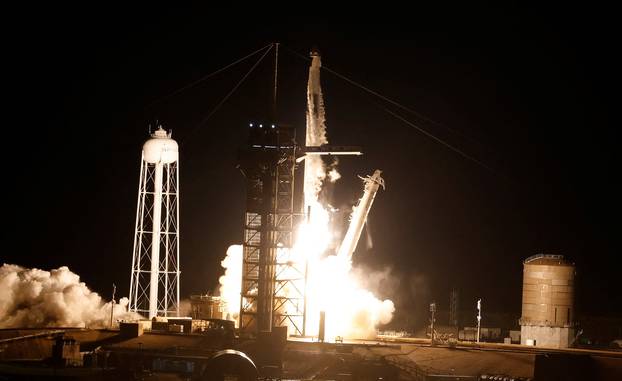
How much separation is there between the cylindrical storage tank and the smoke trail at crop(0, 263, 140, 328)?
25.4m

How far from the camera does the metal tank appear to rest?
61.8 metres

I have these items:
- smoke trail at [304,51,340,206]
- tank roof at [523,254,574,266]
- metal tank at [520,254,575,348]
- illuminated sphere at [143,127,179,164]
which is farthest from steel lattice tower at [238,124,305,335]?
tank roof at [523,254,574,266]

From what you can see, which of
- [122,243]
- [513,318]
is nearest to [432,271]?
[513,318]

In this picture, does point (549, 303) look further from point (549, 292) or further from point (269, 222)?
point (269, 222)

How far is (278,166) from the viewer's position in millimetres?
53500

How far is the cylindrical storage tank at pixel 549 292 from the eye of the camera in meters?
61.9

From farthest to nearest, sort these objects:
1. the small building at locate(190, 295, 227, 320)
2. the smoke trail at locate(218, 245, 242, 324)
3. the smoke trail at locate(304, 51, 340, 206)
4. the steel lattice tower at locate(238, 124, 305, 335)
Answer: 1. the smoke trail at locate(218, 245, 242, 324)
2. the small building at locate(190, 295, 227, 320)
3. the smoke trail at locate(304, 51, 340, 206)
4. the steel lattice tower at locate(238, 124, 305, 335)

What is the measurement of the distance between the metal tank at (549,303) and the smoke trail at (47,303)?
25.3m

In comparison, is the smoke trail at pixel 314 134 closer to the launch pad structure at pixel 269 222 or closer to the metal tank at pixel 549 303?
the launch pad structure at pixel 269 222

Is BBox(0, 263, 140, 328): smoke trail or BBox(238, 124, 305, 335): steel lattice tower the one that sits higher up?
BBox(238, 124, 305, 335): steel lattice tower

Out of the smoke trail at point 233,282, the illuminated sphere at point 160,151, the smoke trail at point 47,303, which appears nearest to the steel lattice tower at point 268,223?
the smoke trail at point 233,282

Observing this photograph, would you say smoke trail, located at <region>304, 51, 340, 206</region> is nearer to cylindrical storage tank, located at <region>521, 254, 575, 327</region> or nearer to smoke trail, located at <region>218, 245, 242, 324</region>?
smoke trail, located at <region>218, 245, 242, 324</region>

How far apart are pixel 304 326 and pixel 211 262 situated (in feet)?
149

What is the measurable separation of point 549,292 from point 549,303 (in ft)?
2.29
